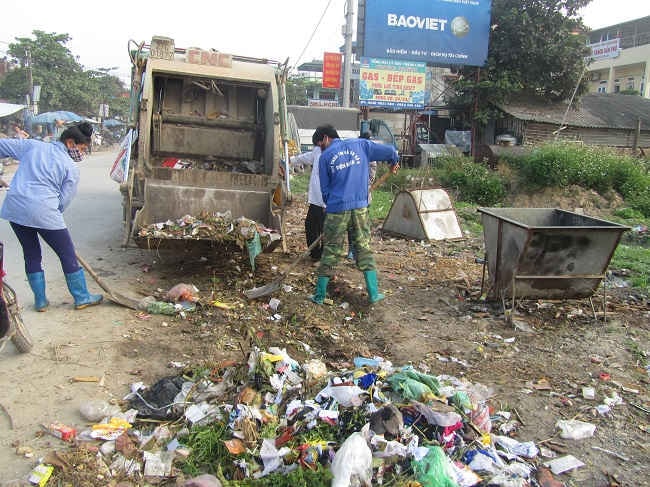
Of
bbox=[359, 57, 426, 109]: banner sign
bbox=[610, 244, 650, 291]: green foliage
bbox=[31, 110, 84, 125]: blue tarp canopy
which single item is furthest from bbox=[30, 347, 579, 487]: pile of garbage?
bbox=[31, 110, 84, 125]: blue tarp canopy

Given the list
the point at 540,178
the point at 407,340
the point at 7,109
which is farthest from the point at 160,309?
the point at 7,109

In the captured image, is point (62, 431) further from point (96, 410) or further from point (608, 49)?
point (608, 49)

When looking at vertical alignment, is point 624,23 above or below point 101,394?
above

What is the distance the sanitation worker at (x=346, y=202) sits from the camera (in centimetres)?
454

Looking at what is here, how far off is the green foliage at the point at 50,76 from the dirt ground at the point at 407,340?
26055mm

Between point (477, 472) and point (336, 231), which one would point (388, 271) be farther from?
point (477, 472)

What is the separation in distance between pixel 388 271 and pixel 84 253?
340 cm

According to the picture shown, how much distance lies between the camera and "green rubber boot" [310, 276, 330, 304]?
15.2 ft

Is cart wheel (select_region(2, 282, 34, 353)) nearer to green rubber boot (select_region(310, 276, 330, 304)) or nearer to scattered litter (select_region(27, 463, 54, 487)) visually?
scattered litter (select_region(27, 463, 54, 487))

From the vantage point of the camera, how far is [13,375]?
317 cm

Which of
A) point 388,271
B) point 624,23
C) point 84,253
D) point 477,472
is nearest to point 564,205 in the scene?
point 388,271

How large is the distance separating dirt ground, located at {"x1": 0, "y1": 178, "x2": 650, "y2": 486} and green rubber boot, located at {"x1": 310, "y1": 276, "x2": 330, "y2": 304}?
0.08 metres

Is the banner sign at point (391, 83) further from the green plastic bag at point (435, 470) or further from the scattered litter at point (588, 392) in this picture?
the green plastic bag at point (435, 470)

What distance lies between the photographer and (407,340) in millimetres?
4016
